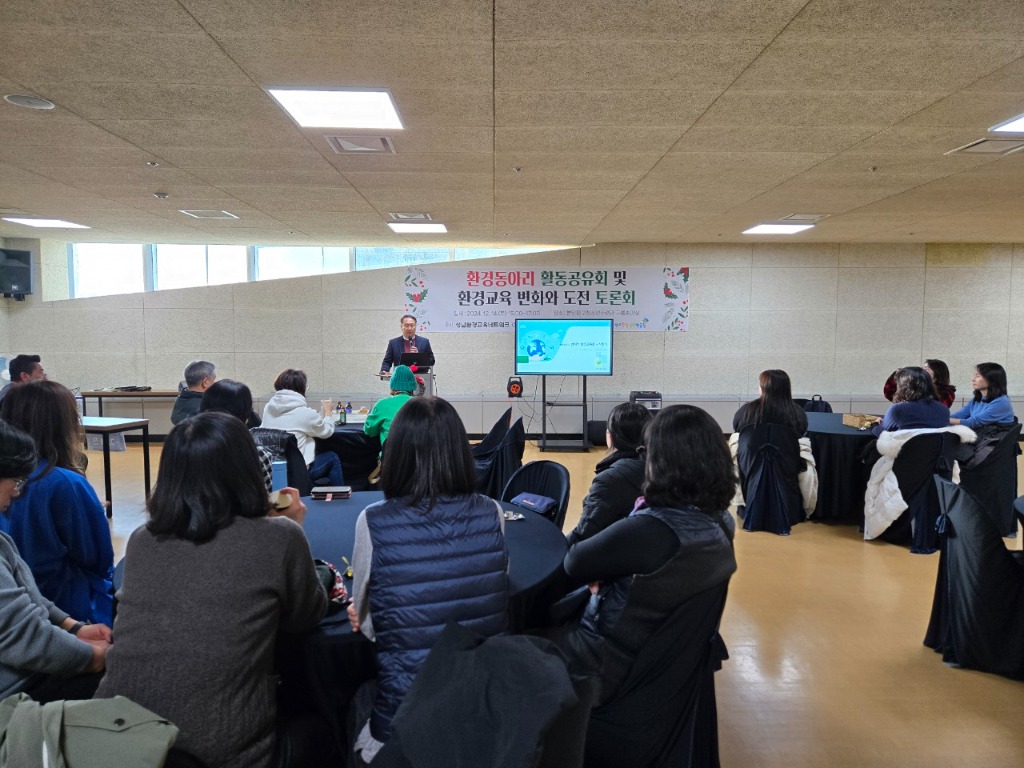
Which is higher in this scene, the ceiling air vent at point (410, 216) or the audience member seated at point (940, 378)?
the ceiling air vent at point (410, 216)

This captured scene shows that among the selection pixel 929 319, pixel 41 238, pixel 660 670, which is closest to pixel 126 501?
pixel 41 238

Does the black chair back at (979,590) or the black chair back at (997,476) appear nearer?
the black chair back at (979,590)

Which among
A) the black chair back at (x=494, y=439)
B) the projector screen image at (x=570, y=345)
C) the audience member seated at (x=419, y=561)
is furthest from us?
the projector screen image at (x=570, y=345)

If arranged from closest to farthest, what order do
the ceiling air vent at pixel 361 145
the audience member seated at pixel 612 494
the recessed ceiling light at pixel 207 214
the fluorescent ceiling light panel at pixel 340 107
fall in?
1. the audience member seated at pixel 612 494
2. the fluorescent ceiling light panel at pixel 340 107
3. the ceiling air vent at pixel 361 145
4. the recessed ceiling light at pixel 207 214

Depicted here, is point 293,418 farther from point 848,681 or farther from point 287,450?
point 848,681

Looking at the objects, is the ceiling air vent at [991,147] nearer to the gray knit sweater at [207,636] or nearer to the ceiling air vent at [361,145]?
the ceiling air vent at [361,145]

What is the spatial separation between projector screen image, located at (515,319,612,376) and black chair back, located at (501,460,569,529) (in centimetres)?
492

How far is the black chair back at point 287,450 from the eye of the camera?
12.2 ft

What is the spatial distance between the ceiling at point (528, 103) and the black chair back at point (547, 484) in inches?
66.4

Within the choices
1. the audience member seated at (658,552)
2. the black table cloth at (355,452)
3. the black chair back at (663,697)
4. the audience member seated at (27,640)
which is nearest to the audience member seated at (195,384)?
the black table cloth at (355,452)

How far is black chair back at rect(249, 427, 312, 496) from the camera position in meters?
3.71

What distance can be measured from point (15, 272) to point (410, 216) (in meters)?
5.32

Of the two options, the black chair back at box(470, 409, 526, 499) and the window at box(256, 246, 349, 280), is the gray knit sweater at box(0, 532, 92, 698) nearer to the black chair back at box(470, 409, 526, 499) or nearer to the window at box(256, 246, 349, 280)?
the black chair back at box(470, 409, 526, 499)

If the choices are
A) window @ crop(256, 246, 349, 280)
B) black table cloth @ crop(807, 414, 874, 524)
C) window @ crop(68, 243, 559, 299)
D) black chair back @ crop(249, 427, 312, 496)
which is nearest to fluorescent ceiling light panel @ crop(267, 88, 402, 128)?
black chair back @ crop(249, 427, 312, 496)
